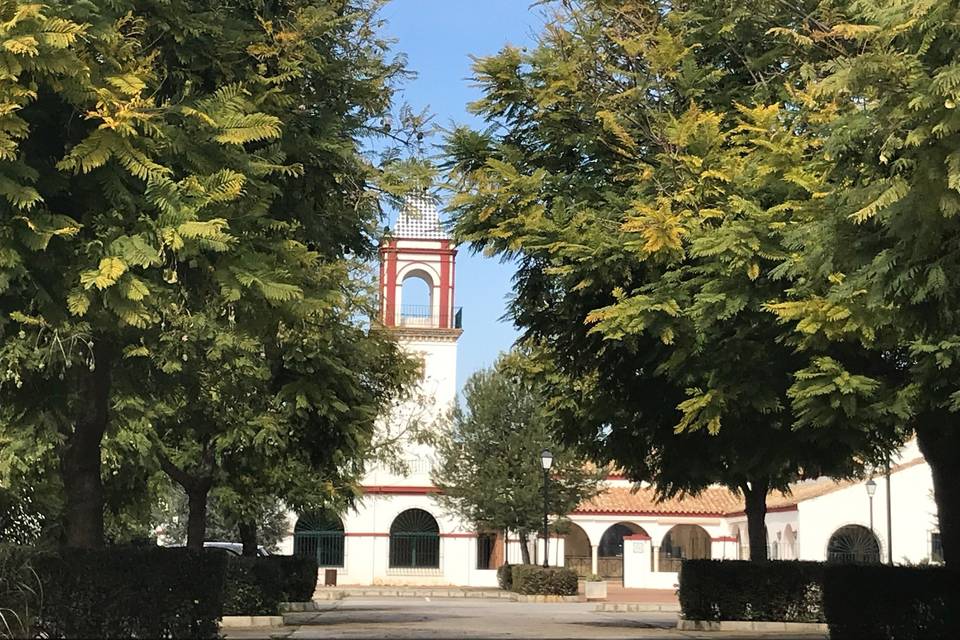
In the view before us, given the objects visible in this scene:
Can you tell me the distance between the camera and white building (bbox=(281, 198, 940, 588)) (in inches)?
2000

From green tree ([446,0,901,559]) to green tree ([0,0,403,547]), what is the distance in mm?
4240

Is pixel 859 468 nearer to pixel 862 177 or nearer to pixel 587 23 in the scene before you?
pixel 587 23

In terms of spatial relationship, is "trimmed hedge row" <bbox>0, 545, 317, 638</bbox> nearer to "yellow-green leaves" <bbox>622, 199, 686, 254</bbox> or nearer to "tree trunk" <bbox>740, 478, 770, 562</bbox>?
"yellow-green leaves" <bbox>622, 199, 686, 254</bbox>

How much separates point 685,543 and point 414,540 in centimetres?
1728

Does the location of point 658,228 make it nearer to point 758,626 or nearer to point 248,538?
point 758,626

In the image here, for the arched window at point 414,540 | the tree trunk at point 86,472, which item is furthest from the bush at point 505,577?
the tree trunk at point 86,472

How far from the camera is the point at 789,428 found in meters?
17.2

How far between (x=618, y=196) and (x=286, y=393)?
27.8 feet

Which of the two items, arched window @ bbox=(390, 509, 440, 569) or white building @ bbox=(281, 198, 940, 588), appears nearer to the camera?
white building @ bbox=(281, 198, 940, 588)

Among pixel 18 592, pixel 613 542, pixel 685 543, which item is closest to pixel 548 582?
pixel 685 543

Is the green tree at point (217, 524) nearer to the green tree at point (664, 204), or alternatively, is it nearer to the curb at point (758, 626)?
the curb at point (758, 626)

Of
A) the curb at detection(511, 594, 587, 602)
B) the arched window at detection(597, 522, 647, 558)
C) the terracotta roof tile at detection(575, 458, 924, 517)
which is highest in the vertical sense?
the terracotta roof tile at detection(575, 458, 924, 517)

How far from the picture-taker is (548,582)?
135ft

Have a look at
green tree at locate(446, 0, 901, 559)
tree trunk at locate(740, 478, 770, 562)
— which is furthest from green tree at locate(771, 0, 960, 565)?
tree trunk at locate(740, 478, 770, 562)
